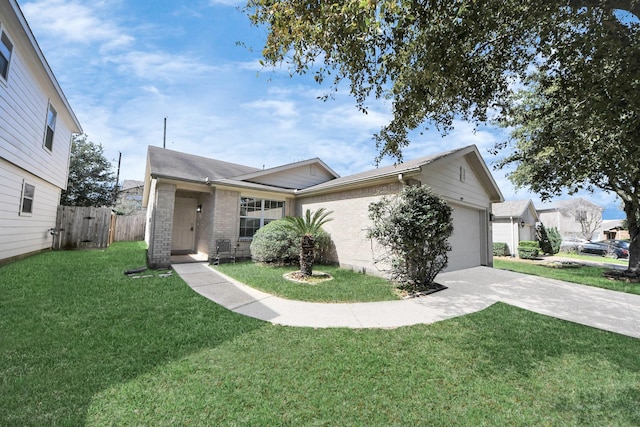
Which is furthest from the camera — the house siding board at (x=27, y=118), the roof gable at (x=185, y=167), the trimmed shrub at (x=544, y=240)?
the trimmed shrub at (x=544, y=240)

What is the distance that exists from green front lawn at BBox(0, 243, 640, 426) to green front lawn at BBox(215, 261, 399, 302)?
1.66 metres

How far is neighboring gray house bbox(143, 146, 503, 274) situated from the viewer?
346 inches

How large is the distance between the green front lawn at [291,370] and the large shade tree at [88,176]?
65.5ft

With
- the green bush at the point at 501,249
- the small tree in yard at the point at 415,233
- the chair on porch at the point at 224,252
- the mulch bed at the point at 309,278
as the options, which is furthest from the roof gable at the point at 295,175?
the green bush at the point at 501,249

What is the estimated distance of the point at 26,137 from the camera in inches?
319

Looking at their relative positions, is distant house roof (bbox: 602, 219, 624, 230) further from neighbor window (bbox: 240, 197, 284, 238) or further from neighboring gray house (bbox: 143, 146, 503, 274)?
neighbor window (bbox: 240, 197, 284, 238)

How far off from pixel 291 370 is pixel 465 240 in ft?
32.8

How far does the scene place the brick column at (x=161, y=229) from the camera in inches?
342

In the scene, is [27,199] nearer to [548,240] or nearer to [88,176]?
[88,176]

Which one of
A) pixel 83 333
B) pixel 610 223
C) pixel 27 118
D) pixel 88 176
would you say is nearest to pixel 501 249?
pixel 83 333

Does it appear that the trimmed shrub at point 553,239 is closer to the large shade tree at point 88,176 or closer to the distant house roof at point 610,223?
the distant house roof at point 610,223

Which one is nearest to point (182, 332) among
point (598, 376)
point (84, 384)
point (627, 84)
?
point (84, 384)

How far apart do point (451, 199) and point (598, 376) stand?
6.87 metres

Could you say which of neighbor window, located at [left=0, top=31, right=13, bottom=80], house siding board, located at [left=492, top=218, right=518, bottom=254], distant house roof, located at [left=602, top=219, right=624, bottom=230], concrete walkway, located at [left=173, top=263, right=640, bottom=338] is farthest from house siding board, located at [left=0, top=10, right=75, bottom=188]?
distant house roof, located at [left=602, top=219, right=624, bottom=230]
